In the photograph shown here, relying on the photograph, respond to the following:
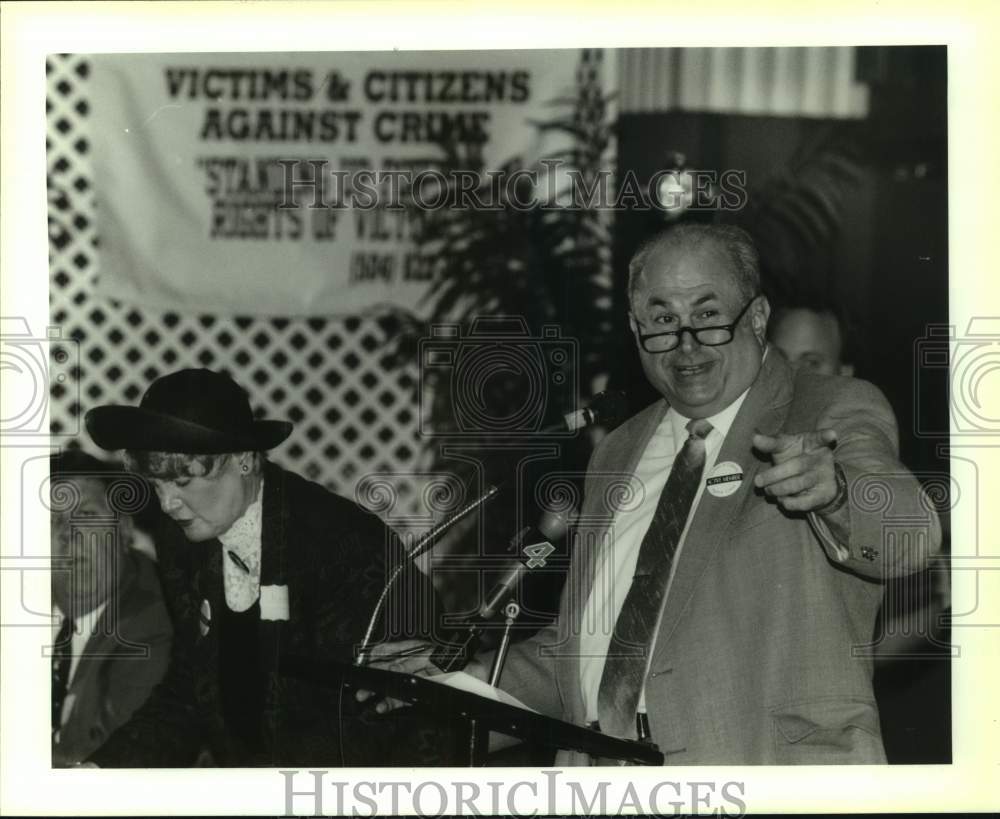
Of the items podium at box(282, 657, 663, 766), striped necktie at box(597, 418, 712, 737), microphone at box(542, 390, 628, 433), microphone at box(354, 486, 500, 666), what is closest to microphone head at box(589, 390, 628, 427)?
microphone at box(542, 390, 628, 433)

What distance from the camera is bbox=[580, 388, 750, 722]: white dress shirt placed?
2771mm

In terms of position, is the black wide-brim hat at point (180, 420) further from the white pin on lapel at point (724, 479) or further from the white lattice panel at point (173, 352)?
the white pin on lapel at point (724, 479)

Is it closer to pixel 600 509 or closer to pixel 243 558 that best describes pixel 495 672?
pixel 600 509

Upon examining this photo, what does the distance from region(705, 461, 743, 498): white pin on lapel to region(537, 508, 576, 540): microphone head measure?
0.32 meters

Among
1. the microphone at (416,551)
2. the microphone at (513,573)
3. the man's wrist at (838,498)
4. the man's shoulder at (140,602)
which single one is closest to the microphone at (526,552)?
the microphone at (513,573)

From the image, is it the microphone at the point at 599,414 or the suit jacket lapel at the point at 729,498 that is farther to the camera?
the microphone at the point at 599,414

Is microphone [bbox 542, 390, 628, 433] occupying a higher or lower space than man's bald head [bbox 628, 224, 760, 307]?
lower

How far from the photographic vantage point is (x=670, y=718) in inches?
107

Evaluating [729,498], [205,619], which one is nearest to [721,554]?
[729,498]

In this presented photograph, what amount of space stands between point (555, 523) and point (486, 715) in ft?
1.69

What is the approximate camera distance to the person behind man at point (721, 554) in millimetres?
2695

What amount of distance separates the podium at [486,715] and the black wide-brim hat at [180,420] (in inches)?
24.9

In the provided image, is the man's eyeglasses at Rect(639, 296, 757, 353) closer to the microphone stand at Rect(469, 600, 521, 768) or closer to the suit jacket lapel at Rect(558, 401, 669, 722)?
the suit jacket lapel at Rect(558, 401, 669, 722)

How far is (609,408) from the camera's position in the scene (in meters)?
2.84
